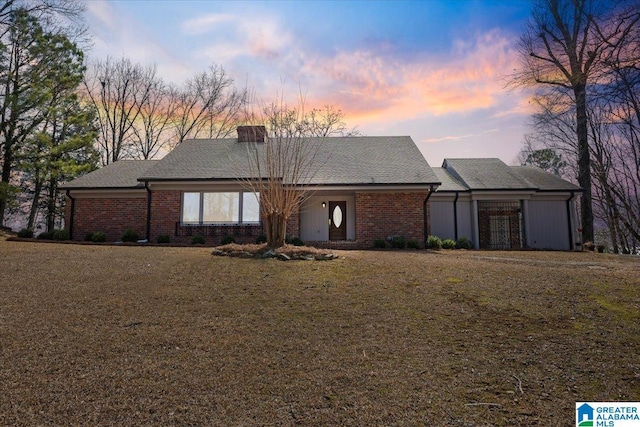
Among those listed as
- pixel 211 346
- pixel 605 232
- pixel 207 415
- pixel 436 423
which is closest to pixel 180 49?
pixel 211 346

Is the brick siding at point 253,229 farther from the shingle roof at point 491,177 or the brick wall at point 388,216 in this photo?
the shingle roof at point 491,177

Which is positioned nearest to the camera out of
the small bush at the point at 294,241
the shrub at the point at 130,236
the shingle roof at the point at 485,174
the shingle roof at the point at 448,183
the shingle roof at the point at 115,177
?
the small bush at the point at 294,241

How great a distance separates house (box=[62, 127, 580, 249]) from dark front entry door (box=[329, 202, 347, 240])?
1.7 inches

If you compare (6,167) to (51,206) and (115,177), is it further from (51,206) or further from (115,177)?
(115,177)

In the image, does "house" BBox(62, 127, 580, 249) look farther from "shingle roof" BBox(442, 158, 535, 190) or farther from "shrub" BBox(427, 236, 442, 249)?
"shrub" BBox(427, 236, 442, 249)

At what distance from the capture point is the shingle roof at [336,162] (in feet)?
46.6

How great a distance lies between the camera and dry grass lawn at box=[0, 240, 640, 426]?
2.77m

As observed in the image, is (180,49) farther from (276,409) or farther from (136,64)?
(136,64)

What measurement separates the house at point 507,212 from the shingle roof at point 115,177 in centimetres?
1367

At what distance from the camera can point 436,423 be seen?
102 inches

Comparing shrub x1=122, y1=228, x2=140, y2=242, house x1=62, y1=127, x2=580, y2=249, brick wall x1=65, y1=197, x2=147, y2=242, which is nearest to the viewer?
shrub x1=122, y1=228, x2=140, y2=242

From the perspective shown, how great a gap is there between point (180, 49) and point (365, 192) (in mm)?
8059

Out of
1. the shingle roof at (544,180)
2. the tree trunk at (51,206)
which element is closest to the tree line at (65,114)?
the tree trunk at (51,206)

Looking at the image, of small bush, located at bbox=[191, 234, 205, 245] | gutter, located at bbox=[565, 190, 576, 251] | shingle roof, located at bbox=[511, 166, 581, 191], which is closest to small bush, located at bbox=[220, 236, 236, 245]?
small bush, located at bbox=[191, 234, 205, 245]
